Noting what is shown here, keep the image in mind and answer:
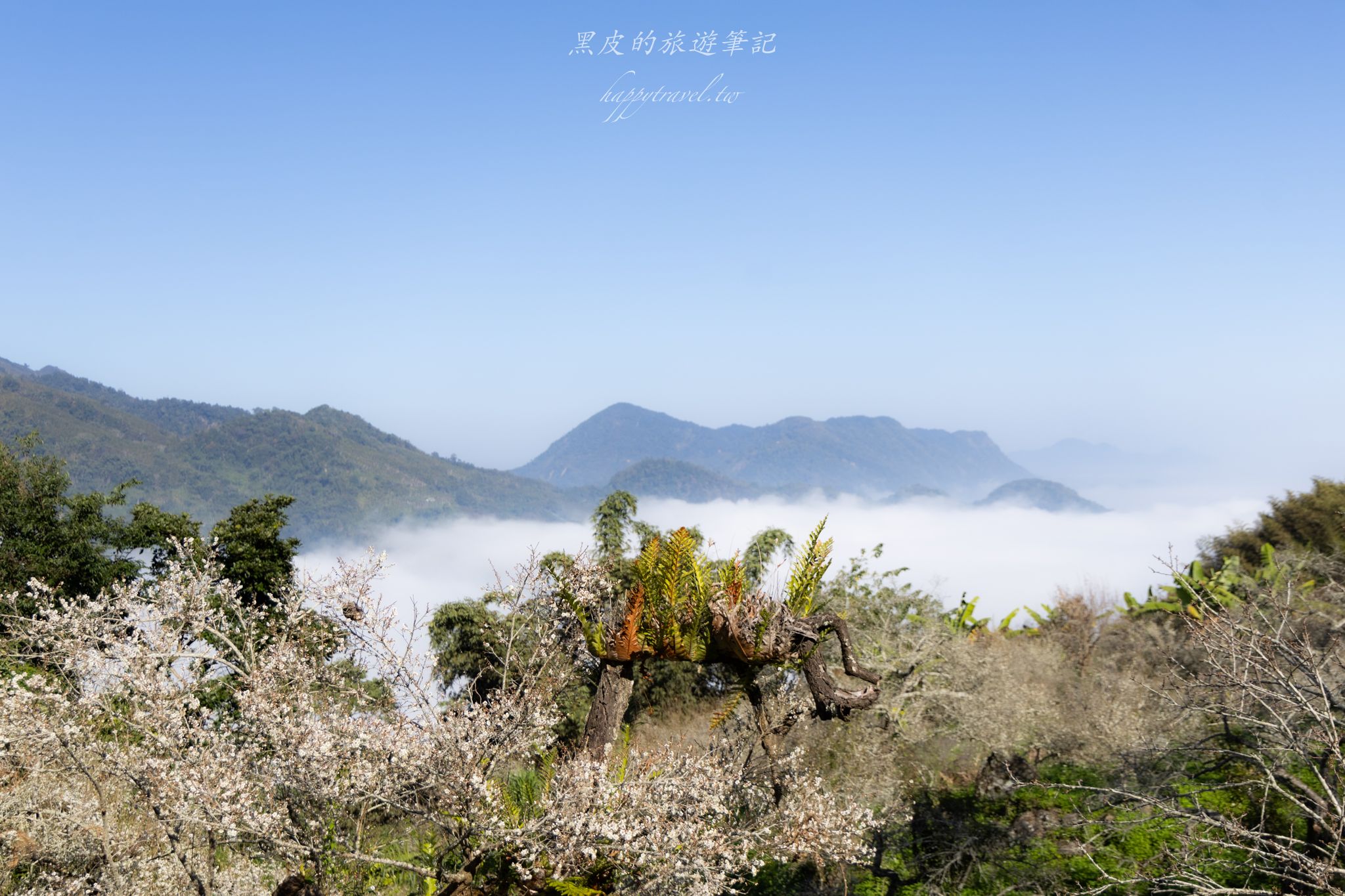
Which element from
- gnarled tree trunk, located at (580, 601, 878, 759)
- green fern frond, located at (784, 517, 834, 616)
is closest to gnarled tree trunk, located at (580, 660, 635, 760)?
gnarled tree trunk, located at (580, 601, 878, 759)

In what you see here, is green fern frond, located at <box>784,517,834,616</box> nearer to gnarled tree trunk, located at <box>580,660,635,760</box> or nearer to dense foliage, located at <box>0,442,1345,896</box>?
dense foliage, located at <box>0,442,1345,896</box>

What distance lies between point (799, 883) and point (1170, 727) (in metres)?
7.41

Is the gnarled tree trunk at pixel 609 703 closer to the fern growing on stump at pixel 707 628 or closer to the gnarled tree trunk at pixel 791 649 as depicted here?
the fern growing on stump at pixel 707 628

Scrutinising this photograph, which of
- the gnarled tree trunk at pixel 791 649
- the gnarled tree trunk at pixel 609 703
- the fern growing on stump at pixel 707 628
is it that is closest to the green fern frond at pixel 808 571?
the fern growing on stump at pixel 707 628

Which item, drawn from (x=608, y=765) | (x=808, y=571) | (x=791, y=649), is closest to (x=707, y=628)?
(x=791, y=649)

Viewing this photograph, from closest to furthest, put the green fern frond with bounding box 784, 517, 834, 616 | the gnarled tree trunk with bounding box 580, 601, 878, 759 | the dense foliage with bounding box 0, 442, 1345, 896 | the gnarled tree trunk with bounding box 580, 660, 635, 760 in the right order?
the dense foliage with bounding box 0, 442, 1345, 896 < the gnarled tree trunk with bounding box 580, 601, 878, 759 < the green fern frond with bounding box 784, 517, 834, 616 < the gnarled tree trunk with bounding box 580, 660, 635, 760

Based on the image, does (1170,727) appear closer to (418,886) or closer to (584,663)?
(584,663)

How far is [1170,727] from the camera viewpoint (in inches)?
547

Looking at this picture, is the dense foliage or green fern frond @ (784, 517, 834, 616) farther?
green fern frond @ (784, 517, 834, 616)

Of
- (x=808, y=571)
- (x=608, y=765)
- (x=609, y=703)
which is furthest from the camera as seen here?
(x=609, y=703)

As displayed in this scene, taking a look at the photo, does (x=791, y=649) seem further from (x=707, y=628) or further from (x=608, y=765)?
(x=608, y=765)

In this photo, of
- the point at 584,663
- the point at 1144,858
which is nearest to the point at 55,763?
the point at 584,663

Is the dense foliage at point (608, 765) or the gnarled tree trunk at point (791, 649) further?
the gnarled tree trunk at point (791, 649)

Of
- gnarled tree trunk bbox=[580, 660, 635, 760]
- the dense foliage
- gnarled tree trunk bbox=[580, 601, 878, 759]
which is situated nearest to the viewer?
the dense foliage
